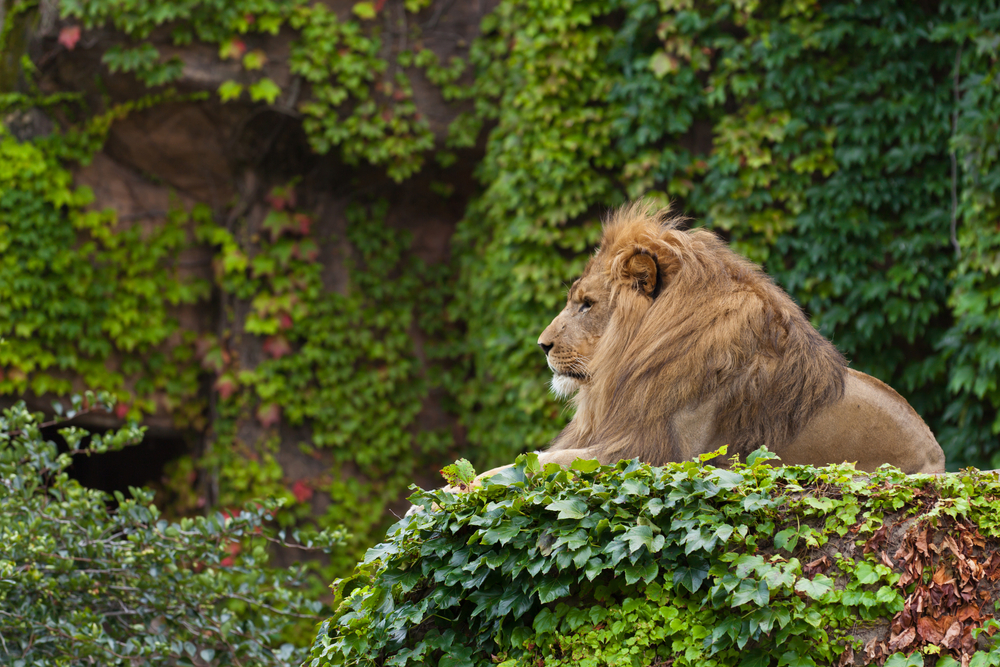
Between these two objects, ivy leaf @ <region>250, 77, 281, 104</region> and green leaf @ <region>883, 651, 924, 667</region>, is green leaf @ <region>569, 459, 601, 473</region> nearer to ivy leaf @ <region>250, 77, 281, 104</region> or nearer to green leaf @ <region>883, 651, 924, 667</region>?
green leaf @ <region>883, 651, 924, 667</region>

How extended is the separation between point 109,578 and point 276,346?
175 inches

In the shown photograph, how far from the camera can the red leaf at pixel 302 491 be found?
8491 mm

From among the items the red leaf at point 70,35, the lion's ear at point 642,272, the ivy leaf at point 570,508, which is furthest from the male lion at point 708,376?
the red leaf at point 70,35

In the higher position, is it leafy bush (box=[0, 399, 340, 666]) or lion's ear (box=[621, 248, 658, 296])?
lion's ear (box=[621, 248, 658, 296])

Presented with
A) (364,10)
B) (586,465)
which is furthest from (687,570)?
(364,10)

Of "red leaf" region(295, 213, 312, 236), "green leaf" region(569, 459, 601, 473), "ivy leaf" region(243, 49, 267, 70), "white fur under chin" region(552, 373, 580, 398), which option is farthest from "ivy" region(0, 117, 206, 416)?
"green leaf" region(569, 459, 601, 473)

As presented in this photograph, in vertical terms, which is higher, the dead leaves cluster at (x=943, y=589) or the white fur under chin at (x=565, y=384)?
the white fur under chin at (x=565, y=384)

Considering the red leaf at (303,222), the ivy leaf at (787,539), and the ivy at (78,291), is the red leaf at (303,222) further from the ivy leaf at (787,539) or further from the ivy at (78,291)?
the ivy leaf at (787,539)

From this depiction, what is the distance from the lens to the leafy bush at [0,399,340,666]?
12.4ft

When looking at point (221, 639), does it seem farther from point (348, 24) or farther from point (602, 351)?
point (348, 24)

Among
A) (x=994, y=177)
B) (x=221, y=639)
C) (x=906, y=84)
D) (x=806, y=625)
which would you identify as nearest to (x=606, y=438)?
(x=806, y=625)

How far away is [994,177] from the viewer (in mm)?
5844

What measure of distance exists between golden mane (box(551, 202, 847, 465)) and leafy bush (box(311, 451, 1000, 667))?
1.06 ft

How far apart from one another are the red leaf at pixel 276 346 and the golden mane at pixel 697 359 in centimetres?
570
